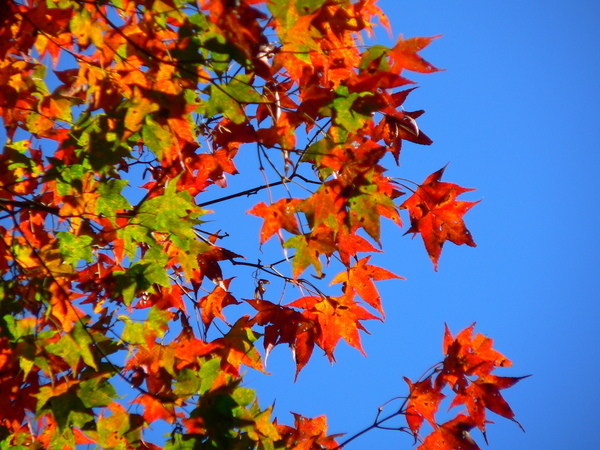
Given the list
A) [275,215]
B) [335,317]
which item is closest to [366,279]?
[335,317]

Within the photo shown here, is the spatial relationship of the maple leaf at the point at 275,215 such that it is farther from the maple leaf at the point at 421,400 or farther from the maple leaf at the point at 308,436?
the maple leaf at the point at 421,400

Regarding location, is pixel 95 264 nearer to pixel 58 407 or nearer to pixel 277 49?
pixel 58 407

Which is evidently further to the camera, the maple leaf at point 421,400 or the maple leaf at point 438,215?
the maple leaf at point 421,400

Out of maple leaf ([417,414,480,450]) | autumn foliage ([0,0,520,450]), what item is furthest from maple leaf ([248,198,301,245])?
maple leaf ([417,414,480,450])

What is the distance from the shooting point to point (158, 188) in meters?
2.47

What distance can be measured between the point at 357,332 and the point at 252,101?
117cm

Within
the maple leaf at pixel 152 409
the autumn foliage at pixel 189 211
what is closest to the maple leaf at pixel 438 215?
the autumn foliage at pixel 189 211

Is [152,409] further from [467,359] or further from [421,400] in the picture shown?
[467,359]

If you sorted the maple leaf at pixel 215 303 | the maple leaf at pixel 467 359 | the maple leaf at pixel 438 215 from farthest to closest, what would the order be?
the maple leaf at pixel 215 303
the maple leaf at pixel 467 359
the maple leaf at pixel 438 215

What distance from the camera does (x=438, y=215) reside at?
222 cm

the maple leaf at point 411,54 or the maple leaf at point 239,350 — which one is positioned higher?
the maple leaf at point 411,54

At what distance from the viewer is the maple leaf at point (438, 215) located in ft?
7.15

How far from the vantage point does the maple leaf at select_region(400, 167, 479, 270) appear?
2.18 m

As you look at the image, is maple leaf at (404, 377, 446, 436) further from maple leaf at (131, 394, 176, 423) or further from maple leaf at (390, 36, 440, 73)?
maple leaf at (390, 36, 440, 73)
